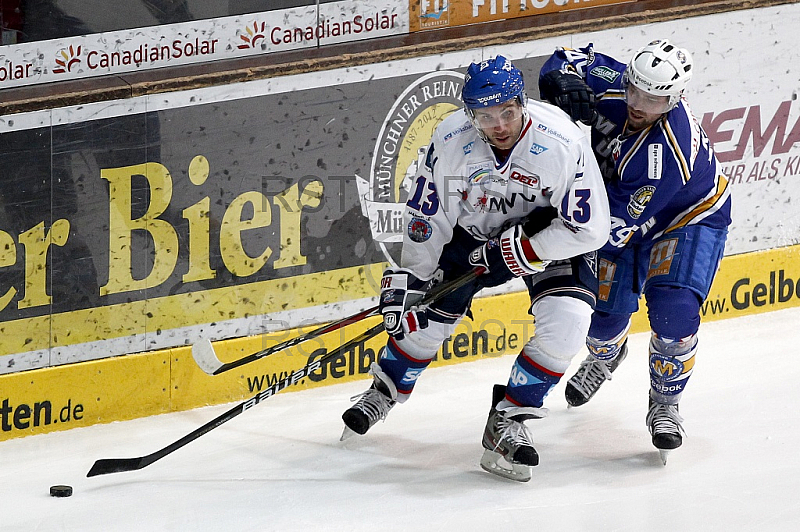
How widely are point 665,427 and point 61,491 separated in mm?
1793

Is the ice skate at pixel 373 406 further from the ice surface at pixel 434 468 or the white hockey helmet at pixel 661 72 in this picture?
the white hockey helmet at pixel 661 72

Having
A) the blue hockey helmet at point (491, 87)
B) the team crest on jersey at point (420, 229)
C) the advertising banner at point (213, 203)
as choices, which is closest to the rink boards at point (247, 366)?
the advertising banner at point (213, 203)

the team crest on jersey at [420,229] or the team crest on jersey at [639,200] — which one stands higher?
the team crest on jersey at [639,200]

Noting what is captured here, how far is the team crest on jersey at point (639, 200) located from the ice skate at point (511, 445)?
0.66 metres

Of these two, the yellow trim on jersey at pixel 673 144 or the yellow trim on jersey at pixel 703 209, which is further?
the yellow trim on jersey at pixel 703 209

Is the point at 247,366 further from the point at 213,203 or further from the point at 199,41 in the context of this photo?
the point at 199,41

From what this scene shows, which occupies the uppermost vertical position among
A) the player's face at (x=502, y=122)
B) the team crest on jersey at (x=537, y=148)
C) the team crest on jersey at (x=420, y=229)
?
the player's face at (x=502, y=122)

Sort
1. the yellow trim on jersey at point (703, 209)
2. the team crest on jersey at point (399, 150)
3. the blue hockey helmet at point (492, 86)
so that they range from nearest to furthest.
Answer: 1. the blue hockey helmet at point (492, 86)
2. the yellow trim on jersey at point (703, 209)
3. the team crest on jersey at point (399, 150)

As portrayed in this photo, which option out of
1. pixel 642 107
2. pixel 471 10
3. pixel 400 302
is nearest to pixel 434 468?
pixel 400 302

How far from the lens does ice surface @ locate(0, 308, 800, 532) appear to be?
3.15 meters

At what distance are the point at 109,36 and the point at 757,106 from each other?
8.81 ft

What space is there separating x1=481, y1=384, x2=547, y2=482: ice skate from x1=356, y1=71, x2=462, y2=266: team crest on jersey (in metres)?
1.09

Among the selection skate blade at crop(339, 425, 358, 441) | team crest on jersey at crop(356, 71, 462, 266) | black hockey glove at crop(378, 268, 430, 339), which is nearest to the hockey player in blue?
black hockey glove at crop(378, 268, 430, 339)

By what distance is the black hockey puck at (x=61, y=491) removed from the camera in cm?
330
